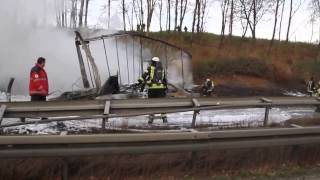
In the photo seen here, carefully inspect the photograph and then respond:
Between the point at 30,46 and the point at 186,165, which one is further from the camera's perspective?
the point at 30,46

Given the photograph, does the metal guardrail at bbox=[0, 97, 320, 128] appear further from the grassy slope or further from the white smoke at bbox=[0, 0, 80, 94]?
the grassy slope

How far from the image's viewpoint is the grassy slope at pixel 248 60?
3966cm

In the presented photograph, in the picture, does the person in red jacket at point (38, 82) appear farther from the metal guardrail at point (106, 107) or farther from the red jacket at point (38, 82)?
the metal guardrail at point (106, 107)

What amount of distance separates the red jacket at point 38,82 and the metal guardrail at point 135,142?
20.6 feet

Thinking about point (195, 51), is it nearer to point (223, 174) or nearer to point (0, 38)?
point (0, 38)

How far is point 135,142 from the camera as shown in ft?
17.1

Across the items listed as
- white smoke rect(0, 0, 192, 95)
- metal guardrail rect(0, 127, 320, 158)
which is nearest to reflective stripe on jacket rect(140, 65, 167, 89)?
metal guardrail rect(0, 127, 320, 158)

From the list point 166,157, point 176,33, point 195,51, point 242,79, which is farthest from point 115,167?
point 176,33

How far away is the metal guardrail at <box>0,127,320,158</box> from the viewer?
4.98 m

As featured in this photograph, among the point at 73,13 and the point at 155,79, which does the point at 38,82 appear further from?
the point at 73,13

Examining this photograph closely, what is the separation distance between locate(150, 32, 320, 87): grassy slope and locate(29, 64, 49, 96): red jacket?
27.1 metres

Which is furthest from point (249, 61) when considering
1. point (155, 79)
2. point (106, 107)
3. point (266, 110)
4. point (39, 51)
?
point (106, 107)

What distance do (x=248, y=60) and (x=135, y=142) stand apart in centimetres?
3702

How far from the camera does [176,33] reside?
5097 centimetres
